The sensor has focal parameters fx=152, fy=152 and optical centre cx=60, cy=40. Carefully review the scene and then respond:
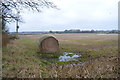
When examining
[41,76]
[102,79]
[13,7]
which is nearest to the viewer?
[102,79]

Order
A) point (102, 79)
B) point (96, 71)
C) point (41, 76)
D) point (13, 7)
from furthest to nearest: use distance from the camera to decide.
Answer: point (13, 7) → point (96, 71) → point (41, 76) → point (102, 79)

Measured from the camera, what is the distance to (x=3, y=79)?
5.80 m

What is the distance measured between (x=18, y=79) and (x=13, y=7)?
760 centimetres

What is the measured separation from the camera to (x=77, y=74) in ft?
20.1

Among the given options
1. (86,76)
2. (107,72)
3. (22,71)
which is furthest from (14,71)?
(107,72)

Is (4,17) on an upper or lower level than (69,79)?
upper

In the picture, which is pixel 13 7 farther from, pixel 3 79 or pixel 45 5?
pixel 3 79

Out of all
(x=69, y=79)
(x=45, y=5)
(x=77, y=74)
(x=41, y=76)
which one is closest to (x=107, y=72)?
(x=77, y=74)

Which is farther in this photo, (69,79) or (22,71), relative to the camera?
(22,71)

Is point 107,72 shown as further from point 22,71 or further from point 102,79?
point 22,71

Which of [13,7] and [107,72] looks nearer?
[107,72]

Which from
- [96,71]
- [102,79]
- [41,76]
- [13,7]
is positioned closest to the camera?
[102,79]

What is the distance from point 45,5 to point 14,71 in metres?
7.14

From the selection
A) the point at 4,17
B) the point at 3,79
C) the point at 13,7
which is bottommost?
the point at 3,79
